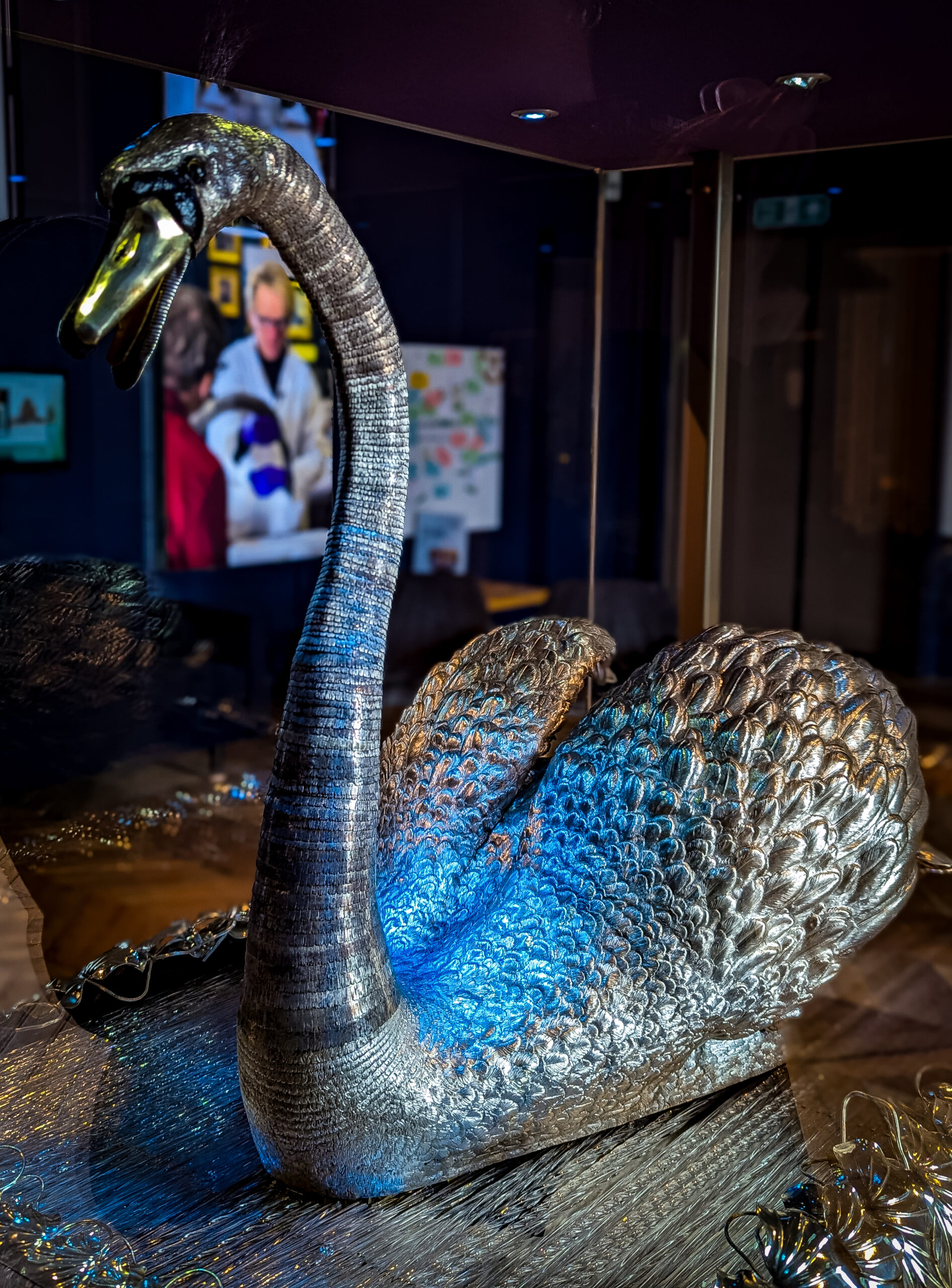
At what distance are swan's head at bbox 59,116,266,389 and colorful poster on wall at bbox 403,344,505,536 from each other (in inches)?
30.5

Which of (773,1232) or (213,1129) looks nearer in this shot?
(773,1232)

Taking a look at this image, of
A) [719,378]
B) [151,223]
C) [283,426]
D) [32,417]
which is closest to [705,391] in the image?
[719,378]

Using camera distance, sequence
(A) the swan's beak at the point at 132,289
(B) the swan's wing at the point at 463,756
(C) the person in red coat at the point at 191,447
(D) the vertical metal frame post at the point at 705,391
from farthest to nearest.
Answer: (C) the person in red coat at the point at 191,447
(D) the vertical metal frame post at the point at 705,391
(B) the swan's wing at the point at 463,756
(A) the swan's beak at the point at 132,289

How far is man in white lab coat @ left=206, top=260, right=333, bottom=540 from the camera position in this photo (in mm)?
1591

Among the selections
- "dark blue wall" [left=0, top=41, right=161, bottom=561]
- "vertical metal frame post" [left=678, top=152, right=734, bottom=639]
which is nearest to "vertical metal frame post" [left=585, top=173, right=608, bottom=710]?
"vertical metal frame post" [left=678, top=152, right=734, bottom=639]

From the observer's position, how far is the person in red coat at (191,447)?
1.54 metres

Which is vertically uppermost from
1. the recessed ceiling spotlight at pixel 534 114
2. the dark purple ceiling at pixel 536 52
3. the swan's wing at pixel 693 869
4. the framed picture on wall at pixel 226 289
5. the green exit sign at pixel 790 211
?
the dark purple ceiling at pixel 536 52

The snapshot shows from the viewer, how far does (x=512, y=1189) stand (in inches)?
35.3

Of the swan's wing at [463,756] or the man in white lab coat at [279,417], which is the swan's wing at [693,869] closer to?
the swan's wing at [463,756]

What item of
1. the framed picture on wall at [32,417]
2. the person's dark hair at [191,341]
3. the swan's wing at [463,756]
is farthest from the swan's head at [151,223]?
the person's dark hair at [191,341]

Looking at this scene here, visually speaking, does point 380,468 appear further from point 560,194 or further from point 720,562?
point 720,562

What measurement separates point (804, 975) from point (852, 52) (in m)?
0.82

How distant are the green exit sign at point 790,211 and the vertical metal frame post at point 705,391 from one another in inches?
1.8

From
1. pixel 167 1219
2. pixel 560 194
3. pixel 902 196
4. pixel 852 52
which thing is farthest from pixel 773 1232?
pixel 902 196
